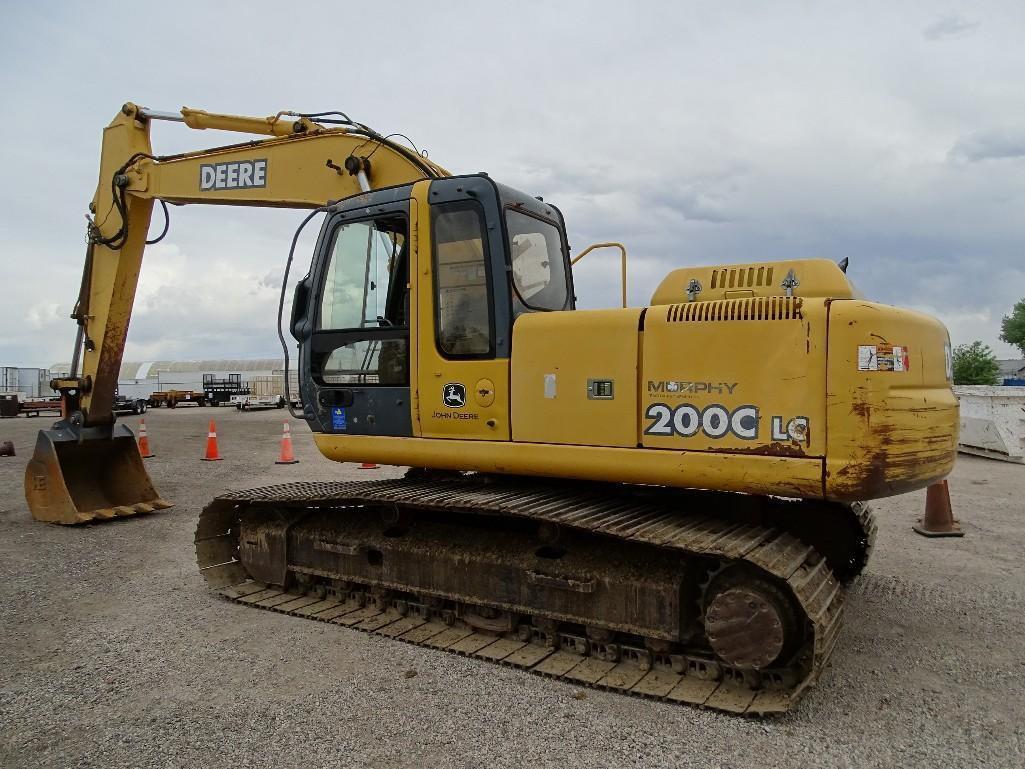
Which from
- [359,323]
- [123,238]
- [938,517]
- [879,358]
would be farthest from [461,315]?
[938,517]

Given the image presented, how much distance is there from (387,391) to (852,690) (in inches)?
126

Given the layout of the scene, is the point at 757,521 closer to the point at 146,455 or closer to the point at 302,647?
the point at 302,647

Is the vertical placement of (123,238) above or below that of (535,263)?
above

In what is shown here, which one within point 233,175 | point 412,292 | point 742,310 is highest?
point 233,175

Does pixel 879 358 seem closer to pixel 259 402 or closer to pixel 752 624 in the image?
pixel 752 624

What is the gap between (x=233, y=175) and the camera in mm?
6852

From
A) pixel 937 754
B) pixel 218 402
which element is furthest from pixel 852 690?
pixel 218 402

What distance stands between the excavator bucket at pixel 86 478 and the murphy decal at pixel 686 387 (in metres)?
6.59

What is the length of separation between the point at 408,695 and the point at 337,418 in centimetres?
204

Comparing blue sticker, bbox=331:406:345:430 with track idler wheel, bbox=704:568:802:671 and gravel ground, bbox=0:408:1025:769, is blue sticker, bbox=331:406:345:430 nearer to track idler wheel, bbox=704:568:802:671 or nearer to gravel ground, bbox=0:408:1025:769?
gravel ground, bbox=0:408:1025:769

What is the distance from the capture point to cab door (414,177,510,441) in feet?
15.0

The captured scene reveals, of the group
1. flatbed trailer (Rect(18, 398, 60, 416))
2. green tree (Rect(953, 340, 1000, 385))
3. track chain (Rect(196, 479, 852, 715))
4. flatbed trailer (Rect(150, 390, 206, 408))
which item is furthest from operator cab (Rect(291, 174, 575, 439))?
green tree (Rect(953, 340, 1000, 385))

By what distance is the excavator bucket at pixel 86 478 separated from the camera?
7.92 m

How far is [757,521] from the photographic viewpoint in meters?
4.73
